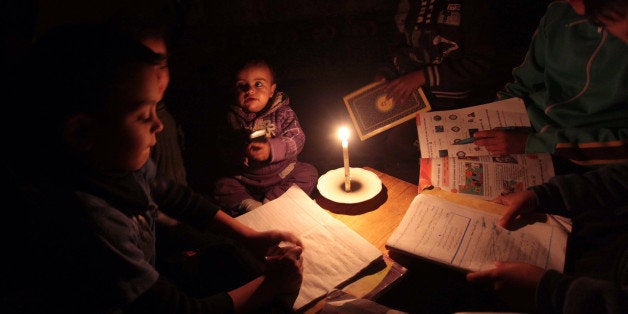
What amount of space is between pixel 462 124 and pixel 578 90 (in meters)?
0.57

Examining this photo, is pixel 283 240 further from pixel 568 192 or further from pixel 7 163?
pixel 568 192

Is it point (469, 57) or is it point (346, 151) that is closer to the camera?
point (346, 151)

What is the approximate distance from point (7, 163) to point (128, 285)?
374mm

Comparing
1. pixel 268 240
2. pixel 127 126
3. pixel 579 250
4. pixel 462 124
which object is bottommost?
pixel 579 250

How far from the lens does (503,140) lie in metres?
1.69

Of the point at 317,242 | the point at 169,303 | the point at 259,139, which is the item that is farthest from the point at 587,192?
the point at 259,139

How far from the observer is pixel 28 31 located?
6.02 ft

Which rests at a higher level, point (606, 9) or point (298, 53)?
point (606, 9)

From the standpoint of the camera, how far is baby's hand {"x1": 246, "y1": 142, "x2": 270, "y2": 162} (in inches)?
76.0

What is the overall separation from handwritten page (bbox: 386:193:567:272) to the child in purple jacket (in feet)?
3.02

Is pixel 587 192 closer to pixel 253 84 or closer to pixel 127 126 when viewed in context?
pixel 127 126

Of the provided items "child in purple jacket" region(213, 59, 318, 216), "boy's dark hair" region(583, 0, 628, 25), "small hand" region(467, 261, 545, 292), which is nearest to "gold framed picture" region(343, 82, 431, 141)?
"child in purple jacket" region(213, 59, 318, 216)

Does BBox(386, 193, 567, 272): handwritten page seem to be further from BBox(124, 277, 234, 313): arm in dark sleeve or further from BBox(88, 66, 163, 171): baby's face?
BBox(88, 66, 163, 171): baby's face

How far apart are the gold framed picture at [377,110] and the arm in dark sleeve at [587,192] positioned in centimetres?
88
